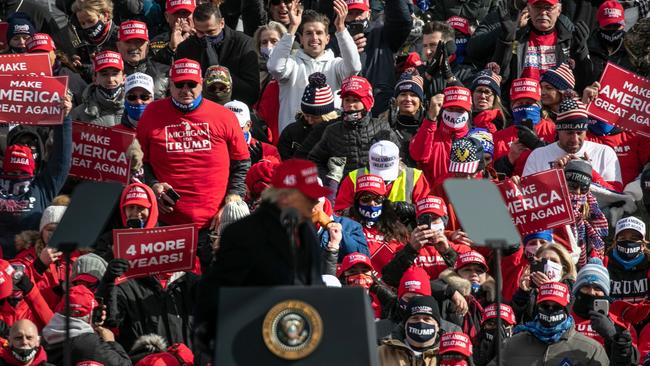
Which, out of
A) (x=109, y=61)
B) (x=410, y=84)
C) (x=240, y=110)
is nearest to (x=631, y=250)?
(x=410, y=84)

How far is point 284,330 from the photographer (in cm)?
957

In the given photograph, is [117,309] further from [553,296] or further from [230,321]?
[230,321]

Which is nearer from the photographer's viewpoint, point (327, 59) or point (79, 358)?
point (79, 358)

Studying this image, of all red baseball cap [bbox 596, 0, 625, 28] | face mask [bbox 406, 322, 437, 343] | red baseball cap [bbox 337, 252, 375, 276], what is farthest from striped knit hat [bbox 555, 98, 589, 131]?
face mask [bbox 406, 322, 437, 343]

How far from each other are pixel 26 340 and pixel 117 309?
904 millimetres

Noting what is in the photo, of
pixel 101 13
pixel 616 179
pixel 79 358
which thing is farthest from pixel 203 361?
pixel 101 13

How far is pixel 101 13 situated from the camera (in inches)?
750

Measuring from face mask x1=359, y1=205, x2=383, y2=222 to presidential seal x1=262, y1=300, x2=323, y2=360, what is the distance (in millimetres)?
6100

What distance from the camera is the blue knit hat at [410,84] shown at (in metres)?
17.2

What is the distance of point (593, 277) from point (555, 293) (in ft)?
2.10

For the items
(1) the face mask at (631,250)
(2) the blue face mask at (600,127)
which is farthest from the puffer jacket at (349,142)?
(1) the face mask at (631,250)

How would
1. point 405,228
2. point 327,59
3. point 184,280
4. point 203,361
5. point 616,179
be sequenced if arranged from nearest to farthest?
point 203,361 → point 184,280 → point 405,228 → point 616,179 → point 327,59

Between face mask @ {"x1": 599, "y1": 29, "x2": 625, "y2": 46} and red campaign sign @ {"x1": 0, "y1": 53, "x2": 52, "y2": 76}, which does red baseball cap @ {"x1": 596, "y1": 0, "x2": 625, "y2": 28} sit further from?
red campaign sign @ {"x1": 0, "y1": 53, "x2": 52, "y2": 76}

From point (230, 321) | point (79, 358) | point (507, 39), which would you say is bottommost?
point (79, 358)
